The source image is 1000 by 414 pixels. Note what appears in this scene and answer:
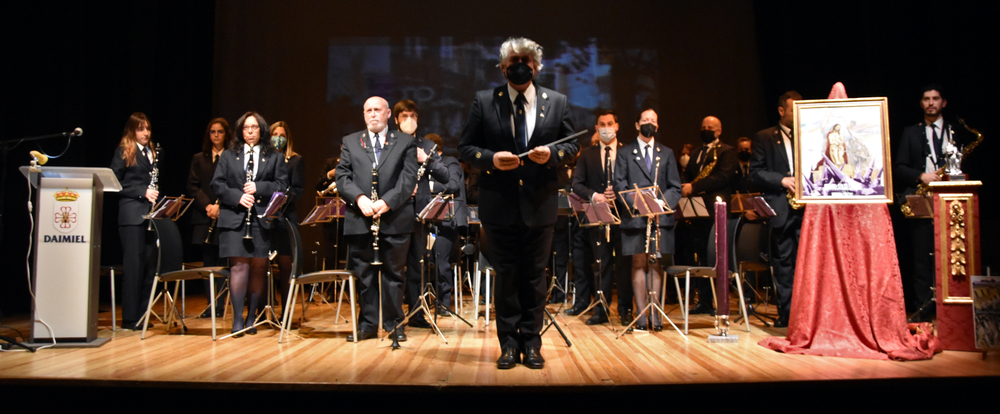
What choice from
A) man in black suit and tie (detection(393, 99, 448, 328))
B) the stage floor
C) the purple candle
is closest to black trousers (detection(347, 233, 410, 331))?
the stage floor

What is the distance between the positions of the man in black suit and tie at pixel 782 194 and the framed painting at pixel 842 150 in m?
1.04

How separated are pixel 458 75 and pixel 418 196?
3847mm

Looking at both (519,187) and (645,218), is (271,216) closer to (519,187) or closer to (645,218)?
(519,187)

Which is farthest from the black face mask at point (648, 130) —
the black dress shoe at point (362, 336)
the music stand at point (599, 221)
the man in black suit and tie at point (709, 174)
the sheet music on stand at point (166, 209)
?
the sheet music on stand at point (166, 209)

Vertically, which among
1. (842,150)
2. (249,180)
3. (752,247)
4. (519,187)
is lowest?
(752,247)

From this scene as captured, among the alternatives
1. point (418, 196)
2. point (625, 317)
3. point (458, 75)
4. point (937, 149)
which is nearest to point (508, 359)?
point (418, 196)

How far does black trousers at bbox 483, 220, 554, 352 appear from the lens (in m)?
3.11

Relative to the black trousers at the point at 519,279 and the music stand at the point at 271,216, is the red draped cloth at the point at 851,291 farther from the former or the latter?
the music stand at the point at 271,216

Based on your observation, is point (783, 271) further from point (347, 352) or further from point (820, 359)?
point (347, 352)

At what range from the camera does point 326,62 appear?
831 cm

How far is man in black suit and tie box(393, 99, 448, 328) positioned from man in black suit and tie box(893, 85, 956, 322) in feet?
11.8

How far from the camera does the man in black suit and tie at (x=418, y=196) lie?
14.8 ft

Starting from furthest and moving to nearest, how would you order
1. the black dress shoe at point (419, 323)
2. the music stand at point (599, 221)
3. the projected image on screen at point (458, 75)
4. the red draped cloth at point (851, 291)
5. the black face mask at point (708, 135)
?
the projected image on screen at point (458, 75), the black face mask at point (708, 135), the black dress shoe at point (419, 323), the music stand at point (599, 221), the red draped cloth at point (851, 291)

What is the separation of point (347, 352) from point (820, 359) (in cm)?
262
